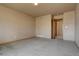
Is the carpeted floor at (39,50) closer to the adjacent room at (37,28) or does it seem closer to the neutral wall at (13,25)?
the adjacent room at (37,28)

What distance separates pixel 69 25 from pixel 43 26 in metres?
3.05

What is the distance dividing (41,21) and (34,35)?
6.26 ft

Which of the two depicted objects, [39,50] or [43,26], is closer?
[39,50]

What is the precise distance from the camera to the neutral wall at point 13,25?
5.73 metres

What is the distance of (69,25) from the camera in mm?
7145

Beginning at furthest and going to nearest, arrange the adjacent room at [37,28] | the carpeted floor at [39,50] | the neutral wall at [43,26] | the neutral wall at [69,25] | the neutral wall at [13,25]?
the neutral wall at [43,26] < the neutral wall at [69,25] < the neutral wall at [13,25] < the adjacent room at [37,28] < the carpeted floor at [39,50]

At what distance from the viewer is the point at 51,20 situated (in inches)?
341

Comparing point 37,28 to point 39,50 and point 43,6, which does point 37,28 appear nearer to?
point 43,6

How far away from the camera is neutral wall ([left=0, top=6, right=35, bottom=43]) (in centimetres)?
573

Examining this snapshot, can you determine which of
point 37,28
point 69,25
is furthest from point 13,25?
point 69,25

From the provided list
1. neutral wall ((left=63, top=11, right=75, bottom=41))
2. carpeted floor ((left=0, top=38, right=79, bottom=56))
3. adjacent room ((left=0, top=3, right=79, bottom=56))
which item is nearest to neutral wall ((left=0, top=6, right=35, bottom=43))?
adjacent room ((left=0, top=3, right=79, bottom=56))

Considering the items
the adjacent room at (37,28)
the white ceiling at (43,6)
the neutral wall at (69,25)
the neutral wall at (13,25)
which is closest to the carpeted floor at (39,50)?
the adjacent room at (37,28)

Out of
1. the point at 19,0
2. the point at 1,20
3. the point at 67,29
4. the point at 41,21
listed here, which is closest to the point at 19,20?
the point at 1,20

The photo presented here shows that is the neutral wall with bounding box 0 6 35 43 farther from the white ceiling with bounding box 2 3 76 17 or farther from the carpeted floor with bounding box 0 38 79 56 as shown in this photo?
the carpeted floor with bounding box 0 38 79 56
